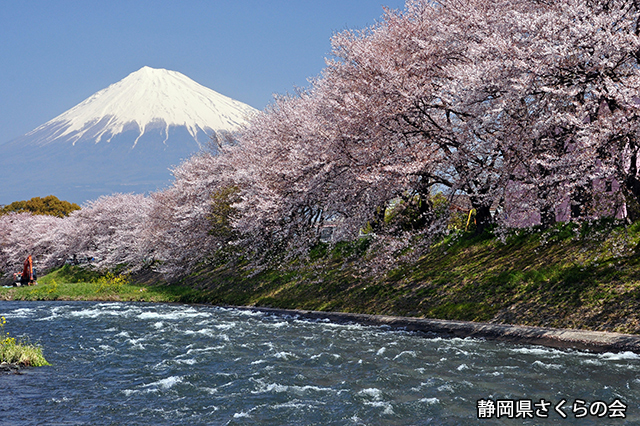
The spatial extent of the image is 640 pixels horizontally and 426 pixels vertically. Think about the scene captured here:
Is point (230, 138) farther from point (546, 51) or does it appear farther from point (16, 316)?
point (546, 51)

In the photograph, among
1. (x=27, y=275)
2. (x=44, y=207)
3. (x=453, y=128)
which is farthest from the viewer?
(x=44, y=207)

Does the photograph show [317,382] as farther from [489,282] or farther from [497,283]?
[489,282]

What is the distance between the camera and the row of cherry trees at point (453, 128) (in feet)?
48.8

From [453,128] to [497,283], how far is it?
630cm

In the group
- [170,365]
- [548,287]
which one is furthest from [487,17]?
[170,365]

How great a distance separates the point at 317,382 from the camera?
11.8 metres

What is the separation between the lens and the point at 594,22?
571 inches

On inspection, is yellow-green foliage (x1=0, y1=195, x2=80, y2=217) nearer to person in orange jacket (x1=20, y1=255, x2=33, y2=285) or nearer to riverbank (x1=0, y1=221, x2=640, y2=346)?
person in orange jacket (x1=20, y1=255, x2=33, y2=285)

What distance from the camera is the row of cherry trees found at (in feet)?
48.8

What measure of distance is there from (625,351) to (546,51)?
7810 millimetres

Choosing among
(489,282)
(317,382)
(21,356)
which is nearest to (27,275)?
(21,356)

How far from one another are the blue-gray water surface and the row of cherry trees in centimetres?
553

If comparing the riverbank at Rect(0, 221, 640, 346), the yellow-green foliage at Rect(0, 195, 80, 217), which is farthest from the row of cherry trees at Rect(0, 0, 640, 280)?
the yellow-green foliage at Rect(0, 195, 80, 217)

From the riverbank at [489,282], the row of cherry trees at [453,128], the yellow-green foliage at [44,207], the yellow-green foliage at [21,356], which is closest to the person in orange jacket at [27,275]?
the row of cherry trees at [453,128]
